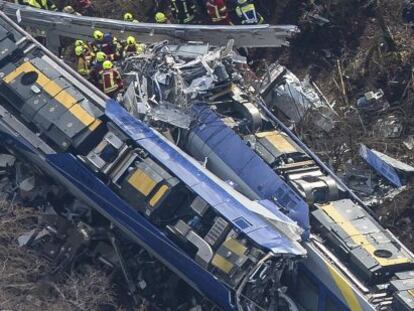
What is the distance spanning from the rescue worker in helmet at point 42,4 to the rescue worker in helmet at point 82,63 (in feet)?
6.13

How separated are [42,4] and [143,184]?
717 centimetres

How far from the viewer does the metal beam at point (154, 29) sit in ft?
61.3

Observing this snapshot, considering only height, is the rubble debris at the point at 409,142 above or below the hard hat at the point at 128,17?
below

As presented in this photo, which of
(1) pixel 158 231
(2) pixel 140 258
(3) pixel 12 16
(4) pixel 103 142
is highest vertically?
A: (3) pixel 12 16

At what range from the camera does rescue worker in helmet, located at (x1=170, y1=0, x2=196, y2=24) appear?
20219mm

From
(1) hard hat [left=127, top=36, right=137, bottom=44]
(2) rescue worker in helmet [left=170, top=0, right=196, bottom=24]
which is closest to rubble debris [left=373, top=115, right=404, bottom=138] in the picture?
(2) rescue worker in helmet [left=170, top=0, right=196, bottom=24]

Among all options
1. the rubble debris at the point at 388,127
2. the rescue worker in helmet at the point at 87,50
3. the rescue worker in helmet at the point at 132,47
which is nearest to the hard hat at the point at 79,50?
the rescue worker in helmet at the point at 87,50

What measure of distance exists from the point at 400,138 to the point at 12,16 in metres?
9.29

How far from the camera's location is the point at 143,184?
1516 cm

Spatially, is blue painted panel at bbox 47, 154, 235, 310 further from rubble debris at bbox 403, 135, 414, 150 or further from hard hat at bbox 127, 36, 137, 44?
rubble debris at bbox 403, 135, 414, 150

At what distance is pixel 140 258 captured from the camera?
16188mm

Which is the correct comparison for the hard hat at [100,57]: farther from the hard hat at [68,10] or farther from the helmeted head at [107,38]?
the hard hat at [68,10]

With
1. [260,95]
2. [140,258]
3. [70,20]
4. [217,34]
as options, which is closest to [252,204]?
[140,258]

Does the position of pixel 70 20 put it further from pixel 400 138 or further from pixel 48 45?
pixel 400 138
